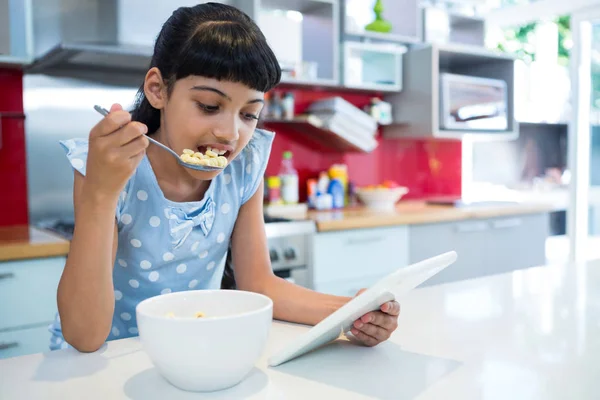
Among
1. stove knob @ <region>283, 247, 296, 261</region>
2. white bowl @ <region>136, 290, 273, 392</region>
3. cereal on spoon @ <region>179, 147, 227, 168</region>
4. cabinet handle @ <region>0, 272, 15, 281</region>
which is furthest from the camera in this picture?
stove knob @ <region>283, 247, 296, 261</region>

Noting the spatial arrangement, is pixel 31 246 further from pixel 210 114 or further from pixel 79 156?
pixel 210 114

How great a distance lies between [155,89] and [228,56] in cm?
19

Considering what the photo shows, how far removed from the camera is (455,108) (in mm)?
3010

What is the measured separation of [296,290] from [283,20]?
2.09 m

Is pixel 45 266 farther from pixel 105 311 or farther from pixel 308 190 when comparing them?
pixel 308 190

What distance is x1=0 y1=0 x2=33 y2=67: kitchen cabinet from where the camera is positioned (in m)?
2.07

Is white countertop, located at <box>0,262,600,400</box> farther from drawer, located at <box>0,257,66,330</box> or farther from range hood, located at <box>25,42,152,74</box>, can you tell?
range hood, located at <box>25,42,152,74</box>

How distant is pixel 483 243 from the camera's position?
9.44 ft

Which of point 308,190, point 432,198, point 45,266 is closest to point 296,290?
point 45,266

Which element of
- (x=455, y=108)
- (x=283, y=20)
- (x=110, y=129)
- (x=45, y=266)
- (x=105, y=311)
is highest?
(x=283, y=20)

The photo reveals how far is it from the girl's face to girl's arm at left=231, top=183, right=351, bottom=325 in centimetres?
19

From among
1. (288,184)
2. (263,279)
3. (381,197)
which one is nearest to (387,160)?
(381,197)

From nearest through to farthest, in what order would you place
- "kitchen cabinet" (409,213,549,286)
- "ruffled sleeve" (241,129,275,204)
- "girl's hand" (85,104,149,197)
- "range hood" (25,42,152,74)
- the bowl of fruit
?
"girl's hand" (85,104,149,197)
"ruffled sleeve" (241,129,275,204)
"range hood" (25,42,152,74)
"kitchen cabinet" (409,213,549,286)
the bowl of fruit

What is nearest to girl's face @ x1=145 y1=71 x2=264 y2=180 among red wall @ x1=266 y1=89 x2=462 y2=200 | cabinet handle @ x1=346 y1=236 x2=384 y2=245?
cabinet handle @ x1=346 y1=236 x2=384 y2=245
